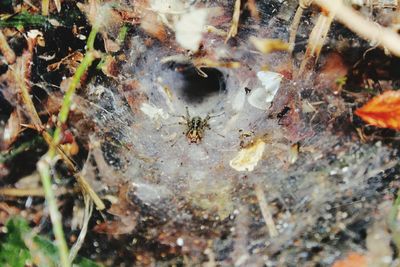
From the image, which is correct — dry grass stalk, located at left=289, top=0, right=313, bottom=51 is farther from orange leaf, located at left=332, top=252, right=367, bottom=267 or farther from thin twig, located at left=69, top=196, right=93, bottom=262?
thin twig, located at left=69, top=196, right=93, bottom=262

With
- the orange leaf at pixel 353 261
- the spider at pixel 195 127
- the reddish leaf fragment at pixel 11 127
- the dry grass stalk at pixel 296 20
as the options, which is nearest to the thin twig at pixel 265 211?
the orange leaf at pixel 353 261

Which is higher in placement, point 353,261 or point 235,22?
point 235,22

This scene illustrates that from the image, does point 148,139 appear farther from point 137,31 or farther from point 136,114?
point 137,31

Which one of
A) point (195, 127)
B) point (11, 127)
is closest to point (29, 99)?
point (11, 127)

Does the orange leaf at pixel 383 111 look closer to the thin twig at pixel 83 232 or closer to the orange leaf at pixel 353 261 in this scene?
the orange leaf at pixel 353 261

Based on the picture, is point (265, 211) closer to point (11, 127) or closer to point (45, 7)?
point (11, 127)
